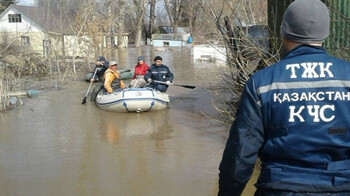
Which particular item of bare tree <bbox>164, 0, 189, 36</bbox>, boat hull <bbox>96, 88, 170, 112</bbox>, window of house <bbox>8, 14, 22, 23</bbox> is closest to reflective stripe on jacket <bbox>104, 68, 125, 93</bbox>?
boat hull <bbox>96, 88, 170, 112</bbox>

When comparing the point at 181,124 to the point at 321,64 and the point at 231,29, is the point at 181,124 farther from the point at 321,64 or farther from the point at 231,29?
the point at 321,64

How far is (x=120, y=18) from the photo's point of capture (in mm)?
44000

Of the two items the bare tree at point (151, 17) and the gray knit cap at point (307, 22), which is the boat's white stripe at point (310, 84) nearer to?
the gray knit cap at point (307, 22)

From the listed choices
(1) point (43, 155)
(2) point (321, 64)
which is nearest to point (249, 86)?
(2) point (321, 64)

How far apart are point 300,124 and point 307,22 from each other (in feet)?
1.57

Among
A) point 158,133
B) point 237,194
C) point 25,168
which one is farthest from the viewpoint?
point 158,133

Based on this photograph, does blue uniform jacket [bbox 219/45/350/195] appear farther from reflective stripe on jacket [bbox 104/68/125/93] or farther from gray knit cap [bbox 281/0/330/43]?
reflective stripe on jacket [bbox 104/68/125/93]

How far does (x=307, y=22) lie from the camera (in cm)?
193

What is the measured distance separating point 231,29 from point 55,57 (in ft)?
46.4

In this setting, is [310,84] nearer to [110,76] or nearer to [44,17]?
[110,76]

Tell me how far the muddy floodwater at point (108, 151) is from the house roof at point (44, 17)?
33.8 feet

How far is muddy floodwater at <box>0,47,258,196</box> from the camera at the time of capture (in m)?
5.89

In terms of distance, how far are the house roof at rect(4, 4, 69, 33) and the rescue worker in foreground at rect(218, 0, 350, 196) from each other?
18818 mm

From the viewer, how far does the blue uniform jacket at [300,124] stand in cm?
182
